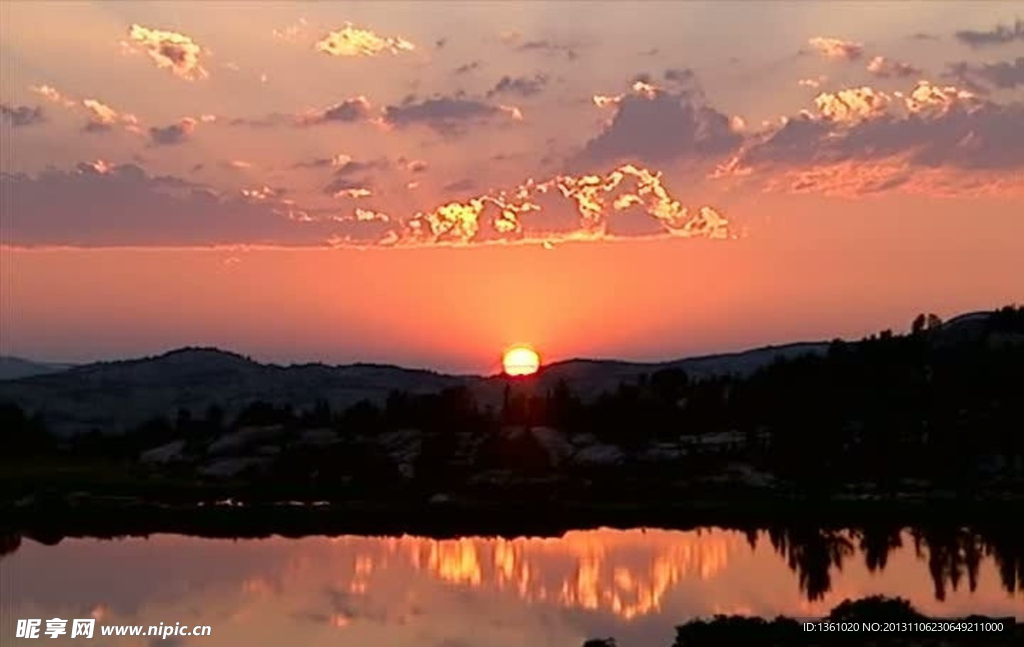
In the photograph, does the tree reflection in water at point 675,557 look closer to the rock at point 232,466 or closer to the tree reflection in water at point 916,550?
the tree reflection in water at point 916,550

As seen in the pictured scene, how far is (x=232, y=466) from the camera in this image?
107m

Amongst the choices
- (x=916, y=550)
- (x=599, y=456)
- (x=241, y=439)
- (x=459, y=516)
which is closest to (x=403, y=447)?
→ (x=599, y=456)

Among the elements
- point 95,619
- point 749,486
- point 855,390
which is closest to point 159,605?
point 95,619

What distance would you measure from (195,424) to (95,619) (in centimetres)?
10613

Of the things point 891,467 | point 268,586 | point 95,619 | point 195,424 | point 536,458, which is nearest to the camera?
point 95,619

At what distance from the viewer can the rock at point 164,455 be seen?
119m

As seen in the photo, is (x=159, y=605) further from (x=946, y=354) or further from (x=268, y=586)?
(x=946, y=354)

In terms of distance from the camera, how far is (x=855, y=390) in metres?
109

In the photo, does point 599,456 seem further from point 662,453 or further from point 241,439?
point 241,439

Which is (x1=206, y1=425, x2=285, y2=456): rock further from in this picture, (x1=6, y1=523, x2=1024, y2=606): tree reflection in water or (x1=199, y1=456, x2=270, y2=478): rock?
(x1=6, y1=523, x2=1024, y2=606): tree reflection in water

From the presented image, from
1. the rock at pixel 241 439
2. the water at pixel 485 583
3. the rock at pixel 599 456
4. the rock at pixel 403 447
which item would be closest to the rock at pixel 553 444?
the rock at pixel 599 456

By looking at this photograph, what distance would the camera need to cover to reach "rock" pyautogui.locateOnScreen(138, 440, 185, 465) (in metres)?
119

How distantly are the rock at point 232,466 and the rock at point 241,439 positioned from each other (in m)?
5.03

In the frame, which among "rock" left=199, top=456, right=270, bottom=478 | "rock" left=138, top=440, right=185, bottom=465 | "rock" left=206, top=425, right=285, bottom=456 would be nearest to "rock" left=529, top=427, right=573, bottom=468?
"rock" left=199, top=456, right=270, bottom=478
